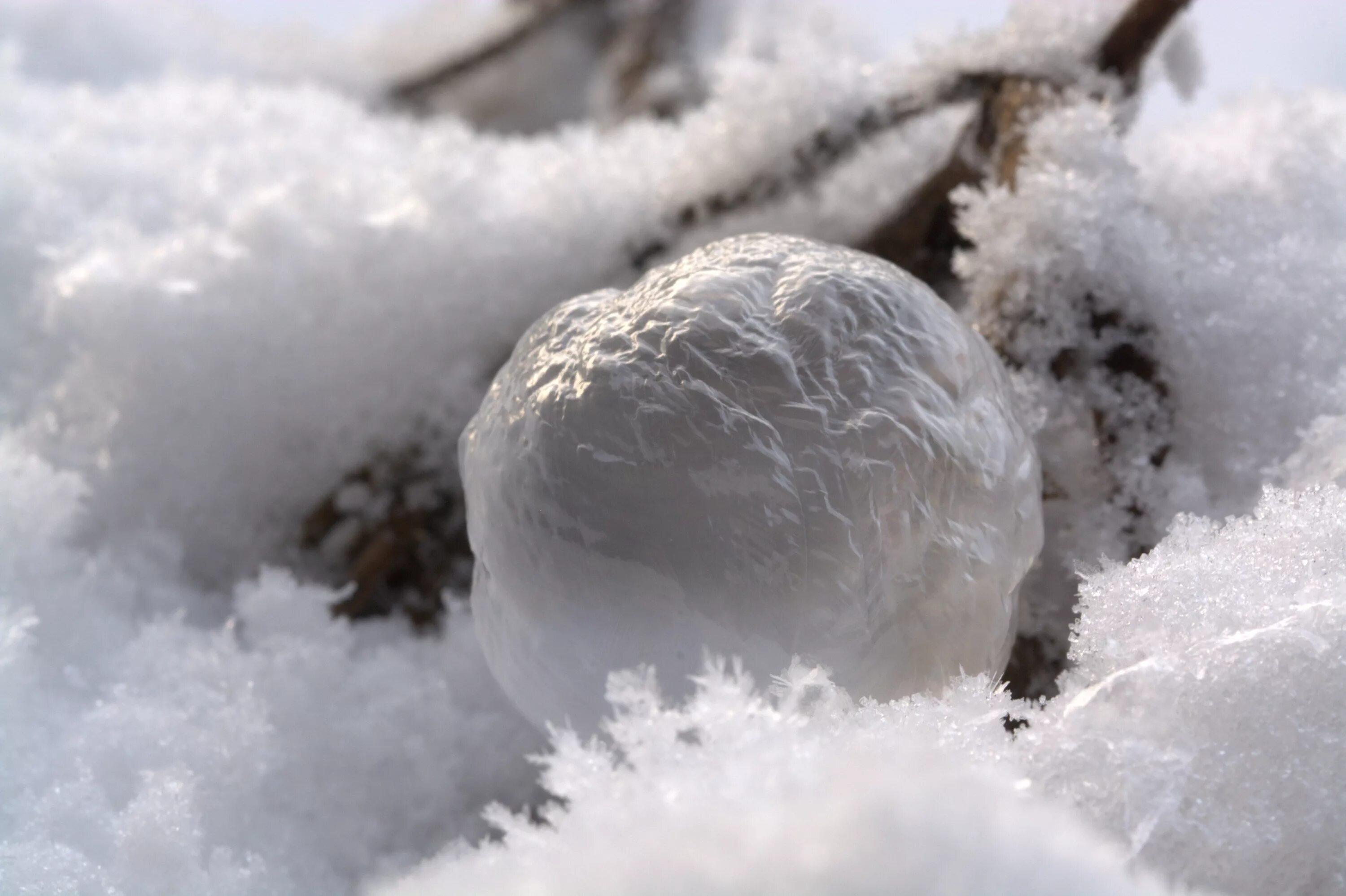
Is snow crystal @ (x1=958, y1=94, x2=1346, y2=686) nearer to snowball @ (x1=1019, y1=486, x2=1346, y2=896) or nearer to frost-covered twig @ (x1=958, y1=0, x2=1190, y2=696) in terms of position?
frost-covered twig @ (x1=958, y1=0, x2=1190, y2=696)

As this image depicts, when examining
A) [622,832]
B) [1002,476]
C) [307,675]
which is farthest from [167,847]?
[1002,476]

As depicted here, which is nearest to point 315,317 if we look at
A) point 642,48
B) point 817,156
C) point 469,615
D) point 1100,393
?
point 469,615

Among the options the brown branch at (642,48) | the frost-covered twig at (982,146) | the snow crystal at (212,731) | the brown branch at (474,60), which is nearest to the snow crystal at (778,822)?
the snow crystal at (212,731)

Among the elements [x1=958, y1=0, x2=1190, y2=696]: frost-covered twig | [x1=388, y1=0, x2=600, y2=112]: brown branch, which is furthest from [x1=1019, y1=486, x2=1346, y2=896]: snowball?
[x1=388, y1=0, x2=600, y2=112]: brown branch

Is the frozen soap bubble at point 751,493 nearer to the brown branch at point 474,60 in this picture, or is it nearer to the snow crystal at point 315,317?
the snow crystal at point 315,317

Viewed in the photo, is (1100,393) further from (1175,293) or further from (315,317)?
(315,317)

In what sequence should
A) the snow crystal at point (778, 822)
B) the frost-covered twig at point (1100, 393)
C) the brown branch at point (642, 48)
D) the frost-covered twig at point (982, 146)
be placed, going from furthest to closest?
the brown branch at point (642, 48)
the frost-covered twig at point (982, 146)
the frost-covered twig at point (1100, 393)
the snow crystal at point (778, 822)
